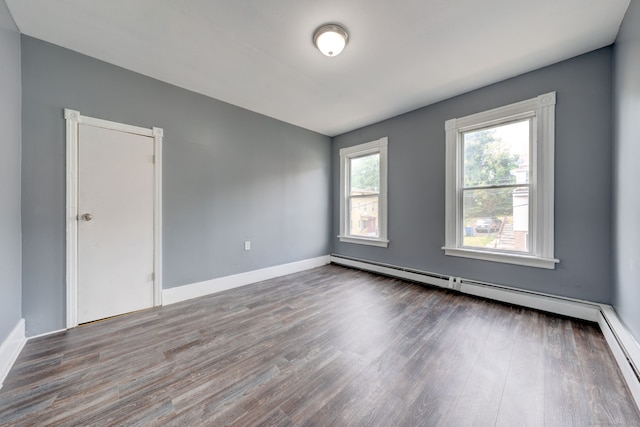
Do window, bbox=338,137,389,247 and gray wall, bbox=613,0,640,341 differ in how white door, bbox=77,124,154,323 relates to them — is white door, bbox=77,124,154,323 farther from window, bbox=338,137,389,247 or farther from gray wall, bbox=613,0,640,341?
gray wall, bbox=613,0,640,341

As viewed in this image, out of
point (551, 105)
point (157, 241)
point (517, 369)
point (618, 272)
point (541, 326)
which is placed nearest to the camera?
Answer: point (517, 369)

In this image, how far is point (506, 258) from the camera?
8.76 feet

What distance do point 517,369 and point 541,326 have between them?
88 cm

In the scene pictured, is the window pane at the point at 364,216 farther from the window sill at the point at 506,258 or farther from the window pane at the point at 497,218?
the window pane at the point at 497,218

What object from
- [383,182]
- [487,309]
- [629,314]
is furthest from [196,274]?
[629,314]

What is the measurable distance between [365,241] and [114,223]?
3403 millimetres

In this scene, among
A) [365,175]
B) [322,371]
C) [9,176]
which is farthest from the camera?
[365,175]

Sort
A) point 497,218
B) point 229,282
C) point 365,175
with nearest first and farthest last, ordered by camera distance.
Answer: point 497,218
point 229,282
point 365,175

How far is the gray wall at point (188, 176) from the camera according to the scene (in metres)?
2.00

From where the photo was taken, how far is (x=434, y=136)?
3260mm

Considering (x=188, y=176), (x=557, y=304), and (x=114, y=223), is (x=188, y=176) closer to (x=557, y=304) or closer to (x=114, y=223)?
(x=114, y=223)

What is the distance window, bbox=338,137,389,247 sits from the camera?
12.8 feet

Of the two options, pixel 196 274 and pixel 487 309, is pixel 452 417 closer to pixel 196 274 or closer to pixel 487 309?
pixel 487 309

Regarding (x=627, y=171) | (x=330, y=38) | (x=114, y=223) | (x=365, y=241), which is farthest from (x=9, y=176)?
(x=627, y=171)
